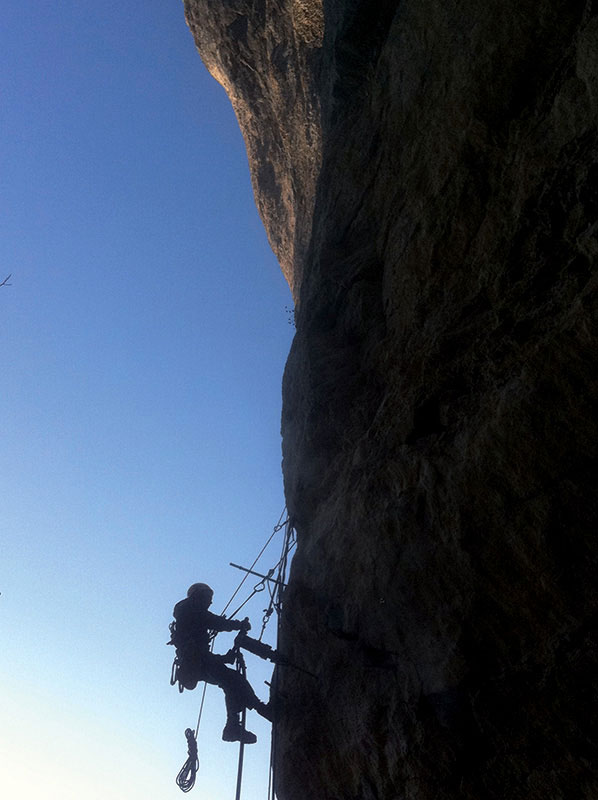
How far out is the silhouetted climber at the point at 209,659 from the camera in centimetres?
860

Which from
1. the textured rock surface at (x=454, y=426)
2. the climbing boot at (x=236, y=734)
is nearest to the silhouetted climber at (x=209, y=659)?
the climbing boot at (x=236, y=734)

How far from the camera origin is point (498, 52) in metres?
4.91

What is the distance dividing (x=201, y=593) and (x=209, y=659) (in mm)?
885

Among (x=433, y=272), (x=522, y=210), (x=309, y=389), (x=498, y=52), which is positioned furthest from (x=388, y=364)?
(x=498, y=52)

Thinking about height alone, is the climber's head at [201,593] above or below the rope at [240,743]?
above

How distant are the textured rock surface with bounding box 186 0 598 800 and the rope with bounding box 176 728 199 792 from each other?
2.52 m

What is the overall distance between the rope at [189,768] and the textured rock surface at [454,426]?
2521mm

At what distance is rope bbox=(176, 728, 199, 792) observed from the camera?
8.95m

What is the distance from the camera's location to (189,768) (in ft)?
30.2

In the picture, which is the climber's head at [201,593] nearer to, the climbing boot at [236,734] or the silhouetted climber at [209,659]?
the silhouetted climber at [209,659]

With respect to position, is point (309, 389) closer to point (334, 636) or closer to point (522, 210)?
point (334, 636)

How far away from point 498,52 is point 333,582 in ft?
15.8

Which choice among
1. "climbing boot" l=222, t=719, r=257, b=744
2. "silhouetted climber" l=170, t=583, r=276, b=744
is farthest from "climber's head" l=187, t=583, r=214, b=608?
"climbing boot" l=222, t=719, r=257, b=744

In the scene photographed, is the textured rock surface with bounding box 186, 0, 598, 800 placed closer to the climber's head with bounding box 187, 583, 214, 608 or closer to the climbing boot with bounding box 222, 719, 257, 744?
the climbing boot with bounding box 222, 719, 257, 744
